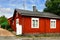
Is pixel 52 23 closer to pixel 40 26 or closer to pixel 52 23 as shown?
pixel 52 23

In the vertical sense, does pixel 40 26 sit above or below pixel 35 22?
below

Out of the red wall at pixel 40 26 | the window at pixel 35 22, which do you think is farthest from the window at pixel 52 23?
the window at pixel 35 22

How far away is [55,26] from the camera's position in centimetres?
3130

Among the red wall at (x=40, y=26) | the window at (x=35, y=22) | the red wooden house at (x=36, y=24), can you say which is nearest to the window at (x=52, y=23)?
the red wooden house at (x=36, y=24)

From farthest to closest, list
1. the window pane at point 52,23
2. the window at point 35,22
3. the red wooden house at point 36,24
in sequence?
the window pane at point 52,23, the window at point 35,22, the red wooden house at point 36,24

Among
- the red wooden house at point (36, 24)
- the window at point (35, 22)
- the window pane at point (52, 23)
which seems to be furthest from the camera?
the window pane at point (52, 23)

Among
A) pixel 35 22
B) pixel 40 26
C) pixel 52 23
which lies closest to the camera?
pixel 35 22

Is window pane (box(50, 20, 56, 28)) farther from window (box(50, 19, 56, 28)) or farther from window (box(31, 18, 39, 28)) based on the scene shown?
window (box(31, 18, 39, 28))

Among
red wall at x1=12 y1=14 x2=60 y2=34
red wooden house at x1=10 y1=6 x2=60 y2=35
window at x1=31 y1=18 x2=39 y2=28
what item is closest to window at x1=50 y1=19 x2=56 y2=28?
red wooden house at x1=10 y1=6 x2=60 y2=35

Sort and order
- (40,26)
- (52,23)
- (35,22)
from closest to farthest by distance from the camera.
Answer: (35,22) < (40,26) < (52,23)

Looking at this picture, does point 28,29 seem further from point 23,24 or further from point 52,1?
point 52,1

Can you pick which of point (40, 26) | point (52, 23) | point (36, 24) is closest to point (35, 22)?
point (36, 24)

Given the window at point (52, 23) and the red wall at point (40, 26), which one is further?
the window at point (52, 23)

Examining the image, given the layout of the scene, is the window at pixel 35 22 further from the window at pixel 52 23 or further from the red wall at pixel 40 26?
the window at pixel 52 23
